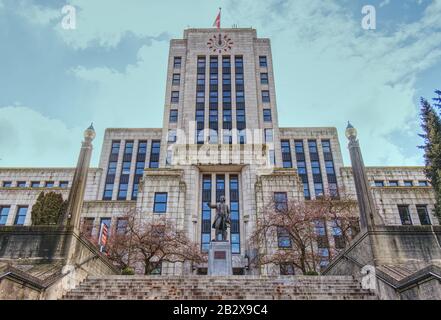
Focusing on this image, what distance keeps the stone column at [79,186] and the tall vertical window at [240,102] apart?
28.2m

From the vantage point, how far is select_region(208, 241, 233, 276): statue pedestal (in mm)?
17078

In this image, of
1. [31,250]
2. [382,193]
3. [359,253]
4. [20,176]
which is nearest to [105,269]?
[31,250]

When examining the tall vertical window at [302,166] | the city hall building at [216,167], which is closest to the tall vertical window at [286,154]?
the city hall building at [216,167]

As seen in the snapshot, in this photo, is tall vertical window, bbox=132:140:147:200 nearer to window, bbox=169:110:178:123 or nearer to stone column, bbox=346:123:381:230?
window, bbox=169:110:178:123

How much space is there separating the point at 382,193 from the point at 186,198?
21224 millimetres

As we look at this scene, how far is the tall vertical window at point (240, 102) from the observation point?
138 ft

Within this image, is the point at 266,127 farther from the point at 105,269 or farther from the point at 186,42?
the point at 105,269

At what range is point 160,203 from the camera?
32.8 m

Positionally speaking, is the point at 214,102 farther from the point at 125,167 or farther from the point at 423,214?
the point at 423,214

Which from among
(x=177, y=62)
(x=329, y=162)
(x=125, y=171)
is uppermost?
(x=177, y=62)

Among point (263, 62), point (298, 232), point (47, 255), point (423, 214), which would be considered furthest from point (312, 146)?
point (47, 255)

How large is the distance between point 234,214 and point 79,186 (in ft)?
73.9

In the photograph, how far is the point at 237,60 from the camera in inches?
1946

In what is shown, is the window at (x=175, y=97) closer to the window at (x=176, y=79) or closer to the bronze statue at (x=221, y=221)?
the window at (x=176, y=79)
